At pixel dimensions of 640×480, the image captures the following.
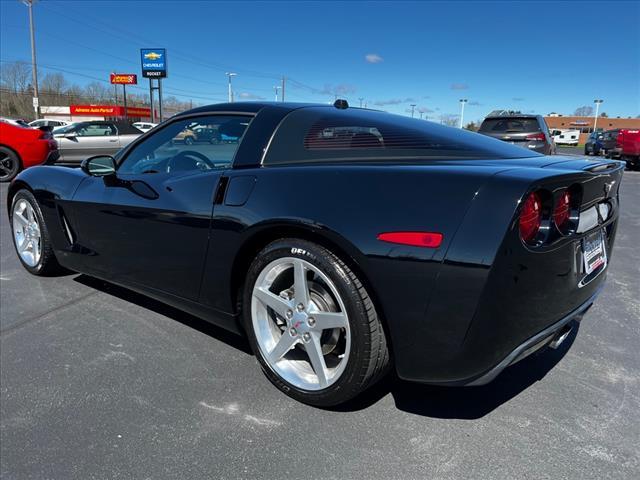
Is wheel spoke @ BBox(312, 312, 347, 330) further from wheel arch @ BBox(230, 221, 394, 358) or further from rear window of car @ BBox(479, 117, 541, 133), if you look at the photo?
rear window of car @ BBox(479, 117, 541, 133)

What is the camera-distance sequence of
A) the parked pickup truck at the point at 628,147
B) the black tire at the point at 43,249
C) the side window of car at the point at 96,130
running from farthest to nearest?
the parked pickup truck at the point at 628,147 < the side window of car at the point at 96,130 < the black tire at the point at 43,249

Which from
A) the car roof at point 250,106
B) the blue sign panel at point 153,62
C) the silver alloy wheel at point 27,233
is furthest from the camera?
the blue sign panel at point 153,62

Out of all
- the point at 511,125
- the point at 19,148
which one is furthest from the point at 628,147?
the point at 19,148

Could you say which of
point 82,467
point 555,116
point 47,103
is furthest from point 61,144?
point 555,116

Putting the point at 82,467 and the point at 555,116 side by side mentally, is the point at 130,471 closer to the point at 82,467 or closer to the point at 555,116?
the point at 82,467

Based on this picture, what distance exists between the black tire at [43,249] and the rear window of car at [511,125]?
8.74 meters

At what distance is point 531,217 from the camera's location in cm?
171

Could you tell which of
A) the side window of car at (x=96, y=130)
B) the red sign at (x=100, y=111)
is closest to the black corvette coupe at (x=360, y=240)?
the side window of car at (x=96, y=130)

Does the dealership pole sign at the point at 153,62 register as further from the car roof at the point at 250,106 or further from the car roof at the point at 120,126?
the car roof at the point at 250,106

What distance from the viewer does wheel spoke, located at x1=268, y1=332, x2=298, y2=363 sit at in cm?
221

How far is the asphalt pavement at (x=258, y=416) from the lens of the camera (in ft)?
6.01

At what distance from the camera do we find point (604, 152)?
2067cm

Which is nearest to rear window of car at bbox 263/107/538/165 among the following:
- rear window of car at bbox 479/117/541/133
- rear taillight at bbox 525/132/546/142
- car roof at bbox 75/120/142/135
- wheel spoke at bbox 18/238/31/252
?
wheel spoke at bbox 18/238/31/252

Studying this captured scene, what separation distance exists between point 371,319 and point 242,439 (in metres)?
0.74
